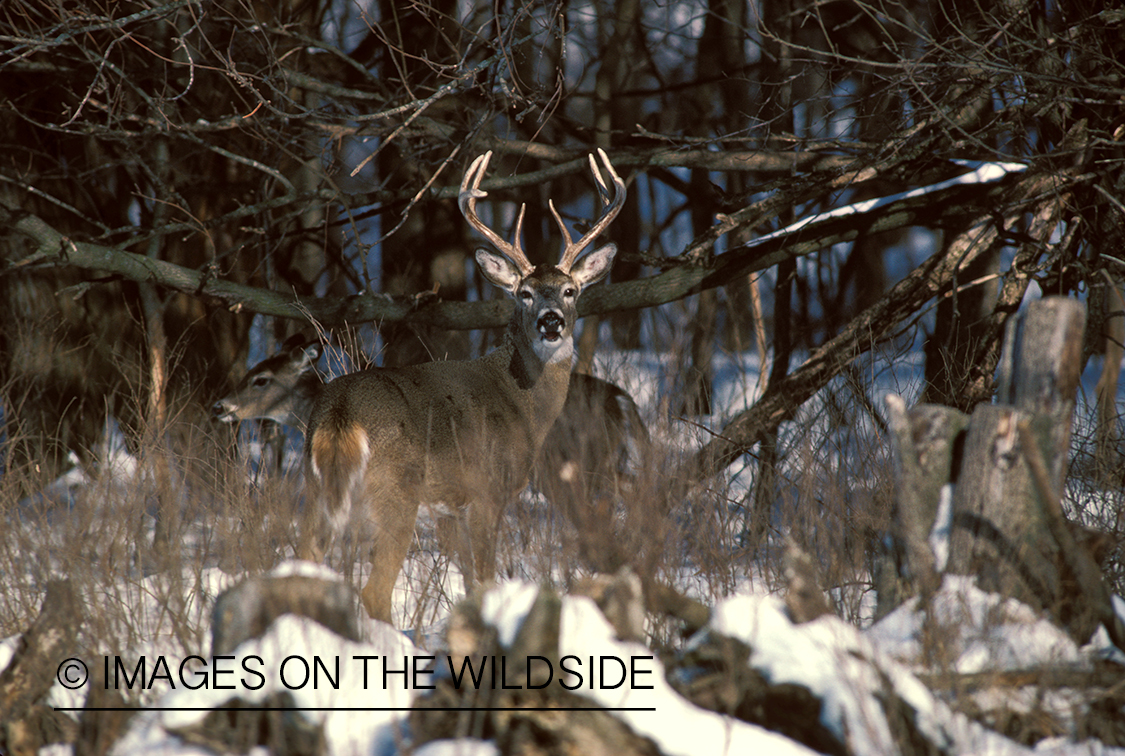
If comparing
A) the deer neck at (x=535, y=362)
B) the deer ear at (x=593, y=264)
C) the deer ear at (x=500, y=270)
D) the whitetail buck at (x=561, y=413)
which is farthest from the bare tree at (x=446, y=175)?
the deer neck at (x=535, y=362)

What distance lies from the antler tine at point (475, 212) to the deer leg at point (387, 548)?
1652 mm

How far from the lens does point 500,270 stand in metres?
5.74

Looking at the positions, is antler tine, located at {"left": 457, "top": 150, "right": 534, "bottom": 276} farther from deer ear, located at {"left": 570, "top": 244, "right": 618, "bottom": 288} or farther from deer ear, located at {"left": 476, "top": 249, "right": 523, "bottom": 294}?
deer ear, located at {"left": 570, "top": 244, "right": 618, "bottom": 288}

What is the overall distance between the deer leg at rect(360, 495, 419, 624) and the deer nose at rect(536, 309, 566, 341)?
51.7 inches

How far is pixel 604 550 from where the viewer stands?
3.20 metres

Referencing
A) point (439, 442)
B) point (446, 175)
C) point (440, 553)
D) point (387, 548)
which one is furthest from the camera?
point (446, 175)

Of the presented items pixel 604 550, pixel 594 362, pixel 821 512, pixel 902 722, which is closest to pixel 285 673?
pixel 604 550

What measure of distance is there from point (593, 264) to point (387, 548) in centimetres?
243

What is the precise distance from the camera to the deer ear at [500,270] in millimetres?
5723

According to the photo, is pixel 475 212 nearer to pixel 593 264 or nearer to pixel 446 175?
pixel 593 264

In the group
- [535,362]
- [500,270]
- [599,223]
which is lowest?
[535,362]

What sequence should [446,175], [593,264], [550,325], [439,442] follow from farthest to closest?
[446,175]
[593,264]
[550,325]
[439,442]

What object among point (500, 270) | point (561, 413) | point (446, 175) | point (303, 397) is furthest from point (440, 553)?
point (446, 175)

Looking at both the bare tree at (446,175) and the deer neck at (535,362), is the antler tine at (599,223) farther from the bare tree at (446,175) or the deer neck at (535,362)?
the deer neck at (535,362)
